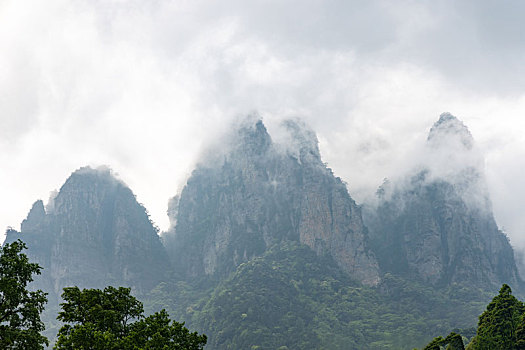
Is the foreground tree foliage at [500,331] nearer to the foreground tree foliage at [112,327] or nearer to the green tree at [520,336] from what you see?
the green tree at [520,336]

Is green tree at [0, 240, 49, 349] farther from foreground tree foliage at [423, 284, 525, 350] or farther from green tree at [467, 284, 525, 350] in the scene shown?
green tree at [467, 284, 525, 350]

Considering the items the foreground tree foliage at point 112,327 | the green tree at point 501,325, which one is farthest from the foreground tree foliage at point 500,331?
the foreground tree foliage at point 112,327

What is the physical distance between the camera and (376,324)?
198750mm

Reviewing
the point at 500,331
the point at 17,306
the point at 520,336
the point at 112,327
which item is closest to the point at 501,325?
the point at 500,331

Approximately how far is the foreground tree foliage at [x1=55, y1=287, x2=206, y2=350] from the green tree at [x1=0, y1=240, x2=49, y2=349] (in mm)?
2372

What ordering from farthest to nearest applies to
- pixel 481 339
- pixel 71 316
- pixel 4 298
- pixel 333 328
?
1. pixel 333 328
2. pixel 481 339
3. pixel 71 316
4. pixel 4 298

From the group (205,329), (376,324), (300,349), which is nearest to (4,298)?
(300,349)

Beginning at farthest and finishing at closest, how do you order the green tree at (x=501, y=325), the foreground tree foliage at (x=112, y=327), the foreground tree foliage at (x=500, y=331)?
1. the green tree at (x=501, y=325)
2. the foreground tree foliage at (x=500, y=331)
3. the foreground tree foliage at (x=112, y=327)

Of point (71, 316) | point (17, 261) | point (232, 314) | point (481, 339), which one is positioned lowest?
point (481, 339)

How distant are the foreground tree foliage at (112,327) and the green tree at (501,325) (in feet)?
130

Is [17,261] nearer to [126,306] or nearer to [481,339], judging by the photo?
[126,306]

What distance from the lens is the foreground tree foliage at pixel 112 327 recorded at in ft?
113

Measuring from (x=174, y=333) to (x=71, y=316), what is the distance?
8417 millimetres

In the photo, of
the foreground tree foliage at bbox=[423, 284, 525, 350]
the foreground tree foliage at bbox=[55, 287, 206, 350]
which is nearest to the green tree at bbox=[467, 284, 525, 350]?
the foreground tree foliage at bbox=[423, 284, 525, 350]
